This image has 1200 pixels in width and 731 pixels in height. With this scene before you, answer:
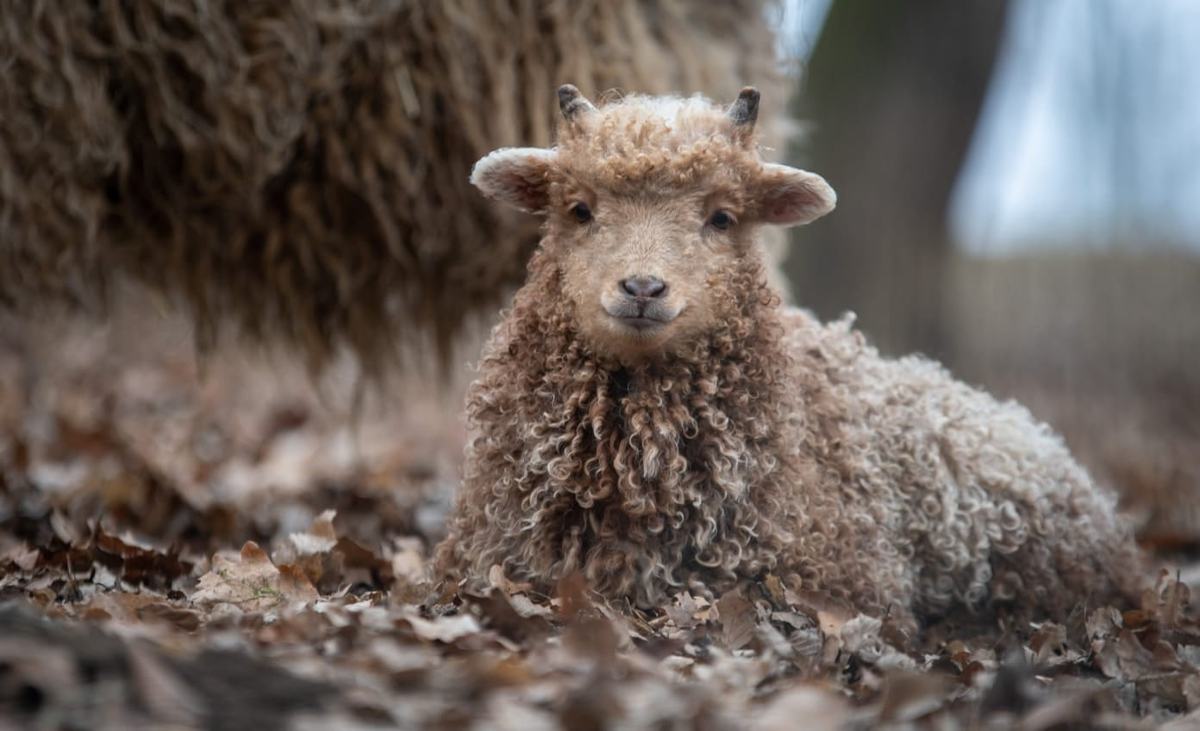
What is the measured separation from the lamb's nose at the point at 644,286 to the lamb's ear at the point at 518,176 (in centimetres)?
53

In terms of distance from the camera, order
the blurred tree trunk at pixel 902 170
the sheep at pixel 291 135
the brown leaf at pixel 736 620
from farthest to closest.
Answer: the blurred tree trunk at pixel 902 170
the sheep at pixel 291 135
the brown leaf at pixel 736 620

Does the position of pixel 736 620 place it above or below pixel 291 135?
below

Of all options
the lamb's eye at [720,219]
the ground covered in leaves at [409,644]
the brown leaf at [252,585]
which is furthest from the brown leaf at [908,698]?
the brown leaf at [252,585]

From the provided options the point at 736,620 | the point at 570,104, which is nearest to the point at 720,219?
the point at 570,104

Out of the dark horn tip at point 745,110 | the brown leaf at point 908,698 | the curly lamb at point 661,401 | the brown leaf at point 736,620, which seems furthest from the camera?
the dark horn tip at point 745,110

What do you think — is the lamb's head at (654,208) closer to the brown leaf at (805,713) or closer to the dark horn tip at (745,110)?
the dark horn tip at (745,110)

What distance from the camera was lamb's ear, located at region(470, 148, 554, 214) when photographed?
3.44m

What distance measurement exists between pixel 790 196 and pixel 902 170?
5.44m

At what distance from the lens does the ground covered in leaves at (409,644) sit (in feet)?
7.04

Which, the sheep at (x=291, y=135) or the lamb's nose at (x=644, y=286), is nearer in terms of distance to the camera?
the lamb's nose at (x=644, y=286)

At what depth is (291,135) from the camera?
16.4 ft

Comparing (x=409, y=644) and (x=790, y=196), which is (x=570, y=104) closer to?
(x=790, y=196)

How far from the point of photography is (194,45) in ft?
15.8

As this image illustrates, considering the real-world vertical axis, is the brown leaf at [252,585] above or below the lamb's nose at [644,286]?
below
